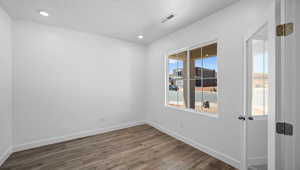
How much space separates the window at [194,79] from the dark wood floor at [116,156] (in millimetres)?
973

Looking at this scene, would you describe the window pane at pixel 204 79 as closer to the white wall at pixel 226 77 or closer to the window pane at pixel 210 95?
the window pane at pixel 210 95

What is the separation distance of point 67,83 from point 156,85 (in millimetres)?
2446

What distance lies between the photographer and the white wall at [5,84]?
208 centimetres

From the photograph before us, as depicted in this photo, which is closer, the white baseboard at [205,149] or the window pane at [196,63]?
the white baseboard at [205,149]

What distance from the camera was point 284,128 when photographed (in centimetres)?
96

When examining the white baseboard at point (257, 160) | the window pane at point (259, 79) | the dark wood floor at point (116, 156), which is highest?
the window pane at point (259, 79)

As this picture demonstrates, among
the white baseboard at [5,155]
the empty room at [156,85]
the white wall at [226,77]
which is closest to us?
the empty room at [156,85]

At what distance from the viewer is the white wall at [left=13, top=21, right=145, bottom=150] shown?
2.53 meters

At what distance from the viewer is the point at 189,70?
3021mm

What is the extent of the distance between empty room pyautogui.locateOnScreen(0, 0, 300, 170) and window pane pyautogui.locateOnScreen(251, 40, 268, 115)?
13mm

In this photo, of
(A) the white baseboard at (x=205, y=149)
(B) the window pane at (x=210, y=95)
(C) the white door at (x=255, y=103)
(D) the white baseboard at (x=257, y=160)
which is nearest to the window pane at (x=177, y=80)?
(B) the window pane at (x=210, y=95)

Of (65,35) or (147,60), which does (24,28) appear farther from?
(147,60)

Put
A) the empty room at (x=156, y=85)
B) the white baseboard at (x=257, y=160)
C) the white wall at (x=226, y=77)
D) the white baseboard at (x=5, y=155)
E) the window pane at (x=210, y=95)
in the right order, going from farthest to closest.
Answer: the window pane at (x=210, y=95) → the white baseboard at (x=5, y=155) → the white wall at (x=226, y=77) → the white baseboard at (x=257, y=160) → the empty room at (x=156, y=85)

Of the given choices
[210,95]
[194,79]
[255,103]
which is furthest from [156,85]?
[255,103]
